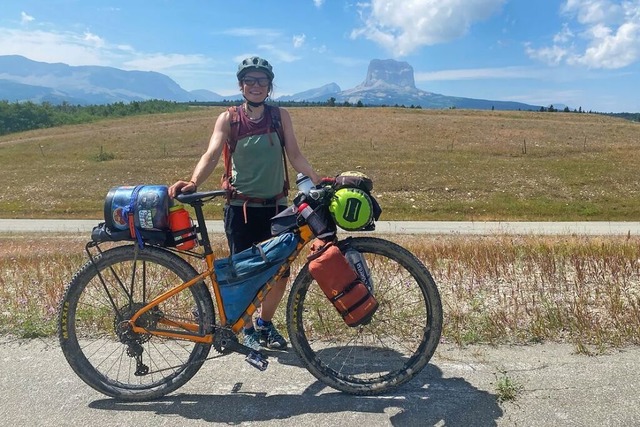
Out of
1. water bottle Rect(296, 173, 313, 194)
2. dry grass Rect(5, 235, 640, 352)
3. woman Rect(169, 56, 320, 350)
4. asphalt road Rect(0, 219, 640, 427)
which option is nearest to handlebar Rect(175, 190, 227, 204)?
woman Rect(169, 56, 320, 350)

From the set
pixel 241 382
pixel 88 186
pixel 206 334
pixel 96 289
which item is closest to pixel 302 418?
pixel 241 382

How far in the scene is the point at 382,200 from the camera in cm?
2661

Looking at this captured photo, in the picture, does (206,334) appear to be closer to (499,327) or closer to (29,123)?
(499,327)

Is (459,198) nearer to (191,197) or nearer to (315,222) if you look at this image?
(315,222)

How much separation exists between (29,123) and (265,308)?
112337 mm

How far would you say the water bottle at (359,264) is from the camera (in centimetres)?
334

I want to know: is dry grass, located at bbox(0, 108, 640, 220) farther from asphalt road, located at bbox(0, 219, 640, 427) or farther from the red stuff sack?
the red stuff sack

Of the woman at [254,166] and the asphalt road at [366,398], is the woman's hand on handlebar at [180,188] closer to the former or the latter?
the woman at [254,166]

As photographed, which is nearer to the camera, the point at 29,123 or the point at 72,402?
the point at 72,402

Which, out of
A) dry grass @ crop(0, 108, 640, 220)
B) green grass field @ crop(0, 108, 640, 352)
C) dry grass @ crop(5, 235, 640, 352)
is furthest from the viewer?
dry grass @ crop(0, 108, 640, 220)

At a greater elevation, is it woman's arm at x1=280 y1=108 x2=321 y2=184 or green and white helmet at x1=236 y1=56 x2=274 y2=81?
green and white helmet at x1=236 y1=56 x2=274 y2=81

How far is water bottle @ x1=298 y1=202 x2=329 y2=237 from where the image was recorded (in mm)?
3268

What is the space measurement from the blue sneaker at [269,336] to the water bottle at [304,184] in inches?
48.3

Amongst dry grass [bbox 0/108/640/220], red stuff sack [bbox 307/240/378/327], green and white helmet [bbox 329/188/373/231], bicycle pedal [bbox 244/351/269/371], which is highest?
green and white helmet [bbox 329/188/373/231]
